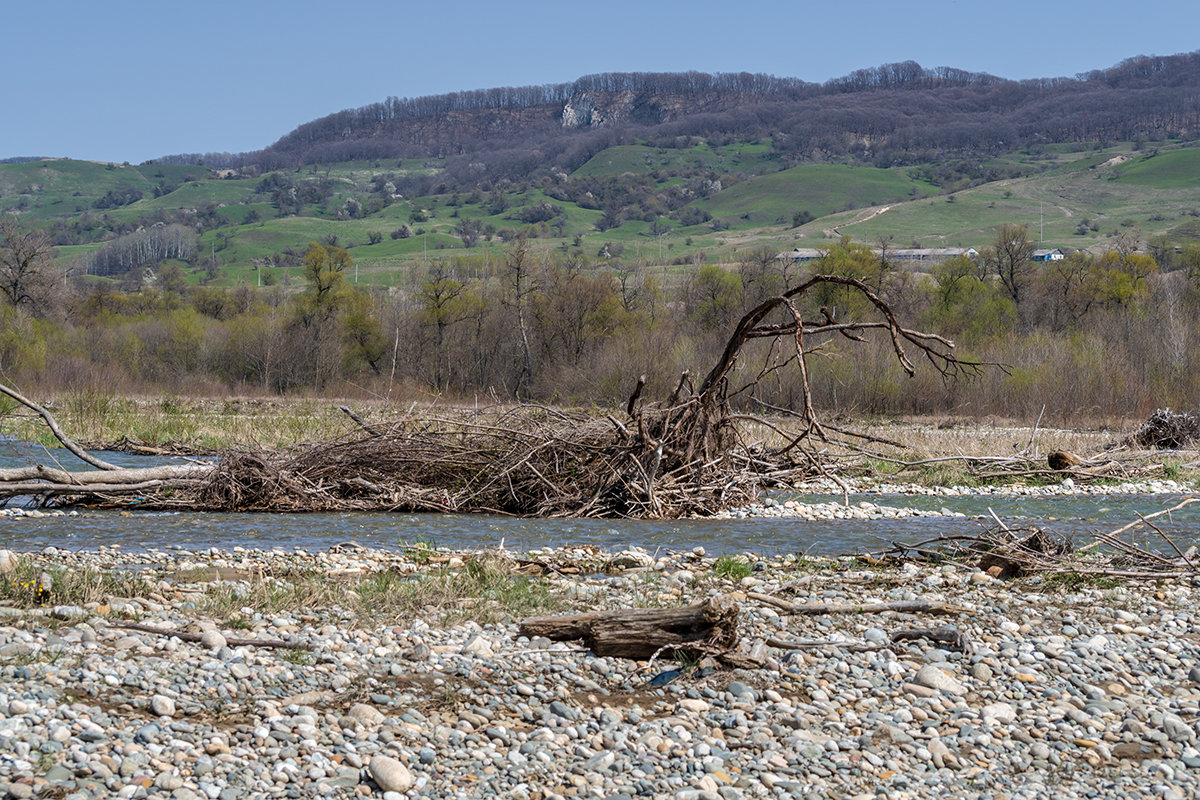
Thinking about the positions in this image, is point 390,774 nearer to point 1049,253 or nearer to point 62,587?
point 62,587

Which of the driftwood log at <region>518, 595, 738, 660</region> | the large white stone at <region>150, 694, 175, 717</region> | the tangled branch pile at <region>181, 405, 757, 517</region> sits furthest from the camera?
the tangled branch pile at <region>181, 405, 757, 517</region>

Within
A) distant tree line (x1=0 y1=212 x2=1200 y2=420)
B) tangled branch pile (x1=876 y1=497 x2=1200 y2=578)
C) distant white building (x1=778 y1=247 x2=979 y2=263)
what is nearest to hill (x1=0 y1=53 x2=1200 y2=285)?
distant white building (x1=778 y1=247 x2=979 y2=263)

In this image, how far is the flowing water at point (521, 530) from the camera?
1097cm

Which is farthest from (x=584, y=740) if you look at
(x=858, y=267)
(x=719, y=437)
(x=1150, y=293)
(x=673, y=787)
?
(x=1150, y=293)

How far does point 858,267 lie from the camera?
160ft

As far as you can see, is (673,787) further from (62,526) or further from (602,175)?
(602,175)

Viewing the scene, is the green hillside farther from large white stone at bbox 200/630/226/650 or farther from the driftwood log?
large white stone at bbox 200/630/226/650

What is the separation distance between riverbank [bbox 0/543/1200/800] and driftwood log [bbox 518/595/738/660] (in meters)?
0.13

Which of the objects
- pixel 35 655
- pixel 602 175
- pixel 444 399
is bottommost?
pixel 444 399

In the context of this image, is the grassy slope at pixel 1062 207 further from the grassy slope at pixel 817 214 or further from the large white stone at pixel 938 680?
the large white stone at pixel 938 680

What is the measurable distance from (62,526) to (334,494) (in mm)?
3556

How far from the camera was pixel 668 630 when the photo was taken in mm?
5980

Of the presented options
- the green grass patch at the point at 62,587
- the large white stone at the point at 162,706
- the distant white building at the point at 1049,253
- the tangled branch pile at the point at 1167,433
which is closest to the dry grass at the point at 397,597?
the green grass patch at the point at 62,587

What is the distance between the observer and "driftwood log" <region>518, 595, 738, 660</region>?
588 cm
